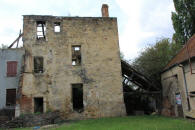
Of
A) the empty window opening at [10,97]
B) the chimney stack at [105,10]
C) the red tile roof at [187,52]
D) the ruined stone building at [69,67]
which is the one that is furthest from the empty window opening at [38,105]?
the red tile roof at [187,52]

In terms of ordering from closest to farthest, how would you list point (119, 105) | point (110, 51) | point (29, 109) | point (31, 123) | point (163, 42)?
point (31, 123), point (29, 109), point (119, 105), point (110, 51), point (163, 42)

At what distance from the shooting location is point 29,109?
14.9 metres

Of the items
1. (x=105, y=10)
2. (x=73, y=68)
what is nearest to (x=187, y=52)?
(x=73, y=68)

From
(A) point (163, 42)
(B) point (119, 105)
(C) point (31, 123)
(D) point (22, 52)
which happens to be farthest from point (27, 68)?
(A) point (163, 42)

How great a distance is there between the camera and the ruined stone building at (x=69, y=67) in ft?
50.6

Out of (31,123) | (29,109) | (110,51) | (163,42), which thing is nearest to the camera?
(31,123)

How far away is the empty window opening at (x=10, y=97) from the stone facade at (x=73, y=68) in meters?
2.07

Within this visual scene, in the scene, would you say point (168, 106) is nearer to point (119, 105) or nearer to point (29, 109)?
point (119, 105)

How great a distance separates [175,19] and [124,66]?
25.7ft

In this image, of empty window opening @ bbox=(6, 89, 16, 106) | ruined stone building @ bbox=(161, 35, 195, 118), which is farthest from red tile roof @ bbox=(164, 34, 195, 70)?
empty window opening @ bbox=(6, 89, 16, 106)

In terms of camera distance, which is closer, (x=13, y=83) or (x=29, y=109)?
(x=29, y=109)

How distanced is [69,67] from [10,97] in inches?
235

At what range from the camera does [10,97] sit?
16562 millimetres

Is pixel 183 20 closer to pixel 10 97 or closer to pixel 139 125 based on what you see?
pixel 139 125
